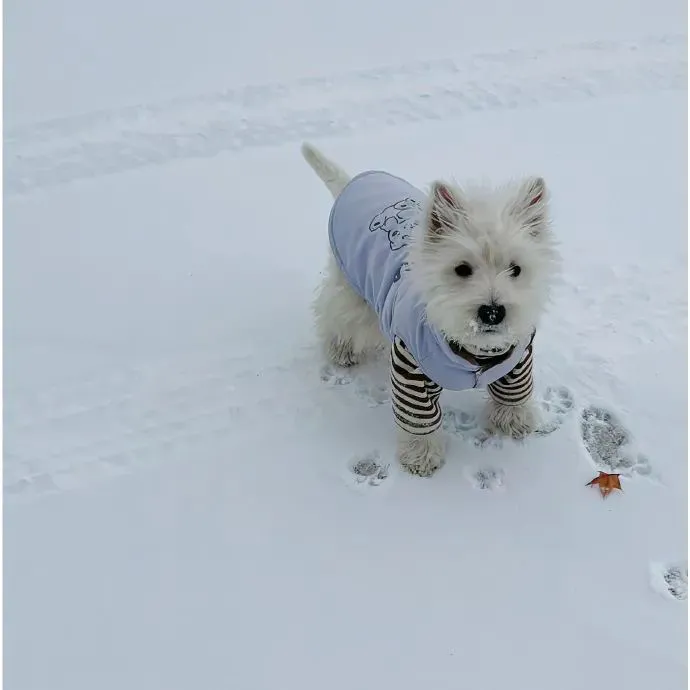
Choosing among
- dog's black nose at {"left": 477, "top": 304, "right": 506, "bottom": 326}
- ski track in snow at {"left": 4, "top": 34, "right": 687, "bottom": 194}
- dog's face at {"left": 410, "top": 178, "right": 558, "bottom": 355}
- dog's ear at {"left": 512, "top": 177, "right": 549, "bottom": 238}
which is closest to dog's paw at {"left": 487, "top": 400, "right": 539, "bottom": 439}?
dog's face at {"left": 410, "top": 178, "right": 558, "bottom": 355}

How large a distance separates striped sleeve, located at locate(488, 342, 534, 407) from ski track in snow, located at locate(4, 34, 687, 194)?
2.65m

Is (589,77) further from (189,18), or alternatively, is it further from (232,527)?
(232,527)

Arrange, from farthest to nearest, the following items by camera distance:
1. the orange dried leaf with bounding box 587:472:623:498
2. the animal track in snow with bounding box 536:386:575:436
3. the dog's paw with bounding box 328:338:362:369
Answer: the dog's paw with bounding box 328:338:362:369, the animal track in snow with bounding box 536:386:575:436, the orange dried leaf with bounding box 587:472:623:498

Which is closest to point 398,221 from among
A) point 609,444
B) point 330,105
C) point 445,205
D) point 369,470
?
point 445,205

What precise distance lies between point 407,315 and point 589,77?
3.66 meters

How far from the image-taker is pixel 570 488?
283 cm

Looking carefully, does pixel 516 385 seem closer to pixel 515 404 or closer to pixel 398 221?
pixel 515 404

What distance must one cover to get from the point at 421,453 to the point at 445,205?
1.08 m

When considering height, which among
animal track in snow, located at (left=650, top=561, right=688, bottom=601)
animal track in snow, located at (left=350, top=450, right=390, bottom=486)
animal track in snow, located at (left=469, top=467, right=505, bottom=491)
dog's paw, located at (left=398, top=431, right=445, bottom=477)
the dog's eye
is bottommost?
animal track in snow, located at (left=650, top=561, right=688, bottom=601)

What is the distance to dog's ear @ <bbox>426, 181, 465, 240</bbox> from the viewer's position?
228cm

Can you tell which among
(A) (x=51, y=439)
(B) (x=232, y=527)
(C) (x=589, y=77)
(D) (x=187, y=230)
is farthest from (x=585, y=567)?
(C) (x=589, y=77)

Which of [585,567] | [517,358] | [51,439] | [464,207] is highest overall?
[464,207]

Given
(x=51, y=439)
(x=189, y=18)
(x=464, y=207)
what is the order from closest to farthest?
(x=464, y=207), (x=51, y=439), (x=189, y=18)

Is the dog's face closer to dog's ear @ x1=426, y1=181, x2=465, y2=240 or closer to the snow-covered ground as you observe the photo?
dog's ear @ x1=426, y1=181, x2=465, y2=240
